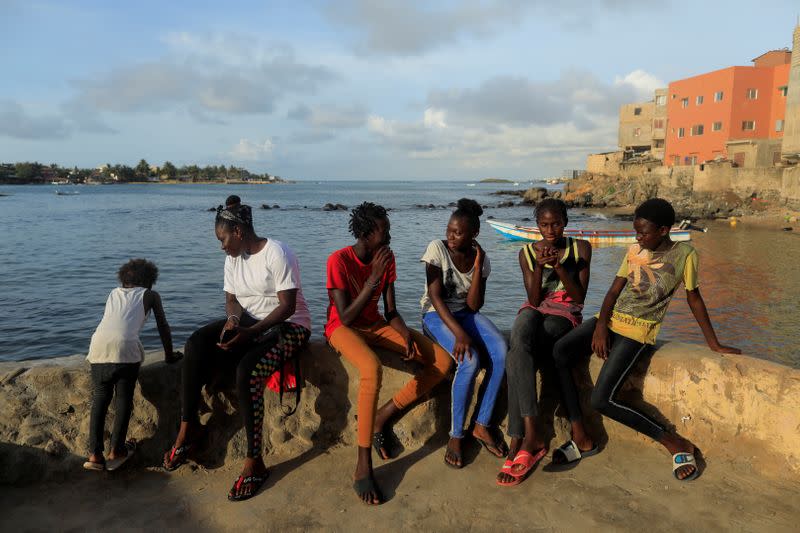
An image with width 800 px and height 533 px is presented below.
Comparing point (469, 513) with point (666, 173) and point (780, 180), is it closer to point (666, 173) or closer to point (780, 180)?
point (780, 180)

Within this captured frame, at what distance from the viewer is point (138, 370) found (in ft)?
11.6

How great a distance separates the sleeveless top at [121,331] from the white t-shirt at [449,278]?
1.85 metres

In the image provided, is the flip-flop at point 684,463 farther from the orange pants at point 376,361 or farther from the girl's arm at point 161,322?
the girl's arm at point 161,322

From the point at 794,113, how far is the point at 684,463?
37.4 meters

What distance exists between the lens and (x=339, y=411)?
12.4ft

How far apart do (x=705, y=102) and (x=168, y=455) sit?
1860 inches

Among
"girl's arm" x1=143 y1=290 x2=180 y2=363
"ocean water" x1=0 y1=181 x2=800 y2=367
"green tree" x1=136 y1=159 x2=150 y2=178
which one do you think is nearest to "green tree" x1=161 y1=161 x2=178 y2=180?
"green tree" x1=136 y1=159 x2=150 y2=178

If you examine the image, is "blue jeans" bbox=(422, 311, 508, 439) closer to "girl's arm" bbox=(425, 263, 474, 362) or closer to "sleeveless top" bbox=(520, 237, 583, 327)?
"girl's arm" bbox=(425, 263, 474, 362)

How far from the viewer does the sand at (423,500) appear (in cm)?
284

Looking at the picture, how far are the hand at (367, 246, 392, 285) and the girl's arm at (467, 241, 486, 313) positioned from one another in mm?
634

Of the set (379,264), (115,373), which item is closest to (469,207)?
(379,264)

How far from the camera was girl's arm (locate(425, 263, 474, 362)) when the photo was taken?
357cm

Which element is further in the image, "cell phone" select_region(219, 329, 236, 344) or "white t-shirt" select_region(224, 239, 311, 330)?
"white t-shirt" select_region(224, 239, 311, 330)

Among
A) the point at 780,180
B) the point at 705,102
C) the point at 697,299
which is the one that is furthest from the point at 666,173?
the point at 697,299
